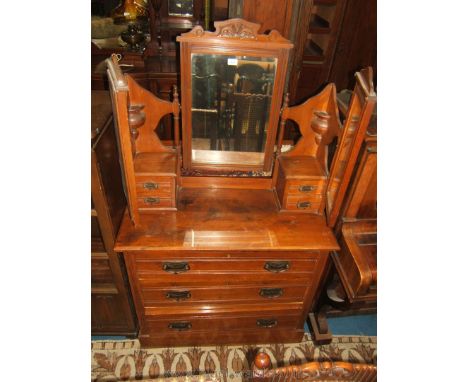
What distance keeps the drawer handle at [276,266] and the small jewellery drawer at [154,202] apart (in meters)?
0.64

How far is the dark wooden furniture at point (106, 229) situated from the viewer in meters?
1.43

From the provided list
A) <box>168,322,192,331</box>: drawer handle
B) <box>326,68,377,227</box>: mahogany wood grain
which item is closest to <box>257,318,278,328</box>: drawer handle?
<box>168,322,192,331</box>: drawer handle

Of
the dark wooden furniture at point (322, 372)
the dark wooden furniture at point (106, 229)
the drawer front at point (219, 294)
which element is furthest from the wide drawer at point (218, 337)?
the dark wooden furniture at point (322, 372)

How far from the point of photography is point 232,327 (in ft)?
6.84

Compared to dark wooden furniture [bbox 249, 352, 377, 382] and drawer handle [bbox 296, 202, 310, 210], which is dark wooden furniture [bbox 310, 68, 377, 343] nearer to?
drawer handle [bbox 296, 202, 310, 210]

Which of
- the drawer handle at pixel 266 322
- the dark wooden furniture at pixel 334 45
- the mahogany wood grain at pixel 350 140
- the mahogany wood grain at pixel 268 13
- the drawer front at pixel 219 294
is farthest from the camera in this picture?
the dark wooden furniture at pixel 334 45

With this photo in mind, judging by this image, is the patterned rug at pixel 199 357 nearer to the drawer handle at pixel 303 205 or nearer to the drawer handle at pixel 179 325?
the drawer handle at pixel 179 325

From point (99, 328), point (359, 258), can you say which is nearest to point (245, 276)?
point (359, 258)

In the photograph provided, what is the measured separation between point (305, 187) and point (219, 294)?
32.1 inches

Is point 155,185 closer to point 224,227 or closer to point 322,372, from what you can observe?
point 224,227

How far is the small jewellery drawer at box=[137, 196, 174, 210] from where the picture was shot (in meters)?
1.74

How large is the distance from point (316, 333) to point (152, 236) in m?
1.44

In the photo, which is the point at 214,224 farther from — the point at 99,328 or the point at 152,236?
the point at 99,328

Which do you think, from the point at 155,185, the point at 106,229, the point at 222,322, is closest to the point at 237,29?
the point at 155,185
